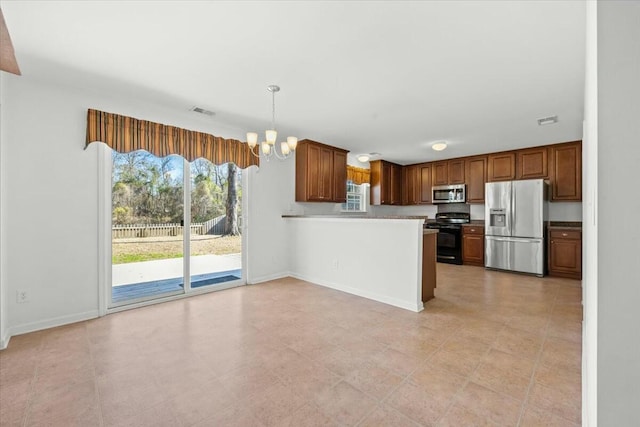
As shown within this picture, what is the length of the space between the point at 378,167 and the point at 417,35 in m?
4.73

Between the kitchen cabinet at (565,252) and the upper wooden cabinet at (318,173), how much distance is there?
12.8 feet

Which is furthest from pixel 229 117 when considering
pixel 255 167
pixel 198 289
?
pixel 198 289

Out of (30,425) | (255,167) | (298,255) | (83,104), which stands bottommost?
(30,425)

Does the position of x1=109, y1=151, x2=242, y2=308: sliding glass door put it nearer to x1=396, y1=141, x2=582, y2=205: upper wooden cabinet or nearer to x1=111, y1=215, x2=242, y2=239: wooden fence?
x1=111, y1=215, x2=242, y2=239: wooden fence

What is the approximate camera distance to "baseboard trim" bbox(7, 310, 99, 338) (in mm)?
2660

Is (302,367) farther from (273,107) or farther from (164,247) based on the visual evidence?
(273,107)

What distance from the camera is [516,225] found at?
5125mm

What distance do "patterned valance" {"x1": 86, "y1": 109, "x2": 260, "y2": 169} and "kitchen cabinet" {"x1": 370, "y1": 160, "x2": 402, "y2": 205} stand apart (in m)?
3.45

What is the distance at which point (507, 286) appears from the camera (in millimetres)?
4270

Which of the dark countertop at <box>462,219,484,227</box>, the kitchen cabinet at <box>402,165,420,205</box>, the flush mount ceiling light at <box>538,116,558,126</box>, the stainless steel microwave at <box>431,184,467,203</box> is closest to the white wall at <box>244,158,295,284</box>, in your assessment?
the kitchen cabinet at <box>402,165,420,205</box>

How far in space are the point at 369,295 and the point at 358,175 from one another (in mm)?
3371

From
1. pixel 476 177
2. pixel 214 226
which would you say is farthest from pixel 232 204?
pixel 476 177

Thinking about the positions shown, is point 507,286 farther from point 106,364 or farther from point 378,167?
point 106,364

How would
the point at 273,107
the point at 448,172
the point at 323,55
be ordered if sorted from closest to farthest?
the point at 323,55 → the point at 273,107 → the point at 448,172
